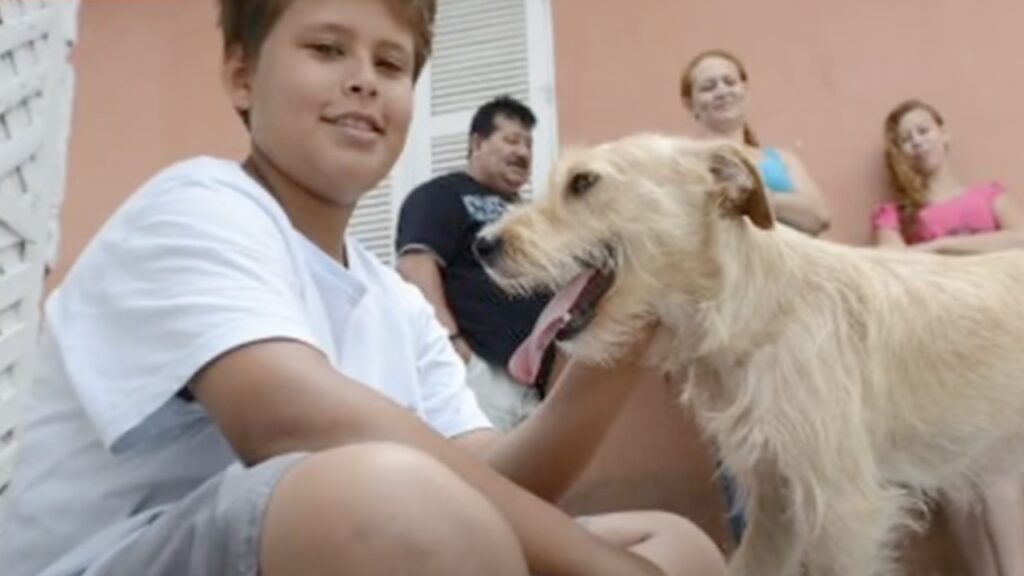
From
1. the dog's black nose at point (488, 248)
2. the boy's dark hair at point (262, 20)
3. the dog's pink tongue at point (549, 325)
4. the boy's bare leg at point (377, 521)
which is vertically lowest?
the dog's pink tongue at point (549, 325)

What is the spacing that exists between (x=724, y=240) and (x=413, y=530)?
3.71 feet

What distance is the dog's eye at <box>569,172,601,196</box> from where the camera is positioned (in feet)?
6.46

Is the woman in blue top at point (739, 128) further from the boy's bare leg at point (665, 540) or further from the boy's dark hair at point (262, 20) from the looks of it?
the boy's dark hair at point (262, 20)

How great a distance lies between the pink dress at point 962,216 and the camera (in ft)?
11.8

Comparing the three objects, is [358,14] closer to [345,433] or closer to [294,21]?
[294,21]

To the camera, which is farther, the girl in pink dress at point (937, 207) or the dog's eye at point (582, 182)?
the girl in pink dress at point (937, 207)

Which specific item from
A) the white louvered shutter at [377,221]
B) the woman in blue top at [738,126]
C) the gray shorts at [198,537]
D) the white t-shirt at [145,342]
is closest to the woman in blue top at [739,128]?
the woman in blue top at [738,126]

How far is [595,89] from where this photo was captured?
4398 mm

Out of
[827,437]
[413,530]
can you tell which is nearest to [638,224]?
[827,437]

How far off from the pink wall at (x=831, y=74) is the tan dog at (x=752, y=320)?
2.00 meters

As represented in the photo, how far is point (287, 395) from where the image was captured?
110 cm

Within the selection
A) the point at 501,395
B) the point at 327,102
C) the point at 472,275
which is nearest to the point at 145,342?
the point at 327,102

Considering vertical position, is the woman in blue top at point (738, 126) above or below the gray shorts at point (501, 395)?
above

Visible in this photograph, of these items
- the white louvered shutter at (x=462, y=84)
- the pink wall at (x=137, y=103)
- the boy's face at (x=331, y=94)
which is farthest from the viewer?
the pink wall at (x=137, y=103)
